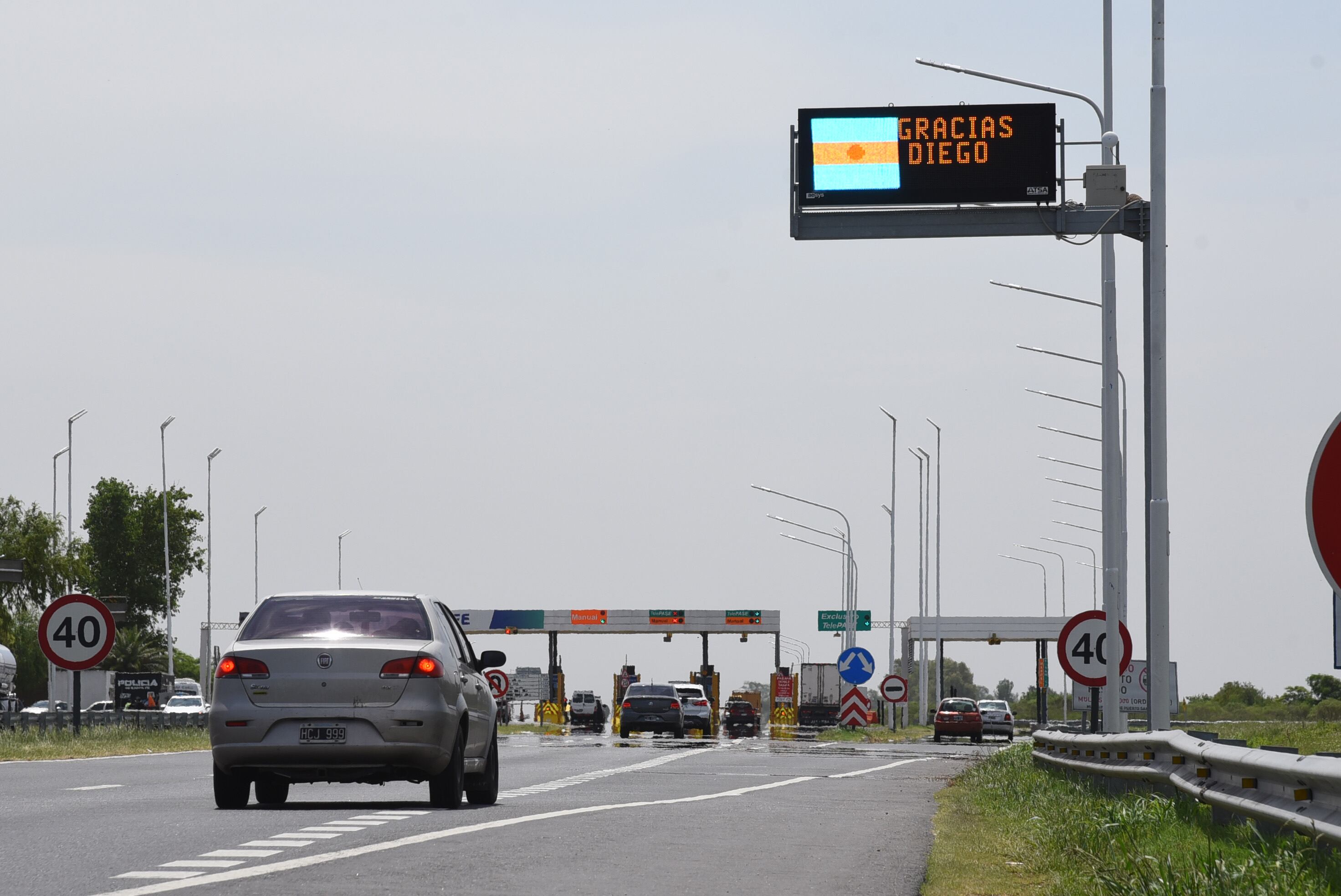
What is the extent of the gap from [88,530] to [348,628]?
109492 millimetres

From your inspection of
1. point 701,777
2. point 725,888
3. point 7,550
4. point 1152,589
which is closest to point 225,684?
point 725,888

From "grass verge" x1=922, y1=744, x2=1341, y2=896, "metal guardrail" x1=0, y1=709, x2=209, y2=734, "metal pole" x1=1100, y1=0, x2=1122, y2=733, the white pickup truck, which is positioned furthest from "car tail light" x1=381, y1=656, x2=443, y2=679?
the white pickup truck

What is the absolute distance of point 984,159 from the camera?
25.5 metres

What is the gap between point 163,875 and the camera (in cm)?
1050

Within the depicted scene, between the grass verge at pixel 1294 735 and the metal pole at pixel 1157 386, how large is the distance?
4640 millimetres

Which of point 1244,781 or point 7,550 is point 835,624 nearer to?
point 7,550

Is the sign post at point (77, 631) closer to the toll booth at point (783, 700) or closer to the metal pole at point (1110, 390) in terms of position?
the metal pole at point (1110, 390)

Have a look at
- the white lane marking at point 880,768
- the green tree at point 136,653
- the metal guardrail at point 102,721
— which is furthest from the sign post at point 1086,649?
the green tree at point 136,653

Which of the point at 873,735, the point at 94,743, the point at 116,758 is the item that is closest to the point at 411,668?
the point at 116,758

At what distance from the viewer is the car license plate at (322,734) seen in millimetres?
14672

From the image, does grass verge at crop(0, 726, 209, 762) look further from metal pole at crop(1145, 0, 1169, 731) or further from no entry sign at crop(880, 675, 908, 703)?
no entry sign at crop(880, 675, 908, 703)

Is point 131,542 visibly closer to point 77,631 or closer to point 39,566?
point 39,566

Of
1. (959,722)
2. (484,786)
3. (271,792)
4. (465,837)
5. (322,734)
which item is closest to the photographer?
(465,837)

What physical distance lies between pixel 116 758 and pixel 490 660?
522 inches
